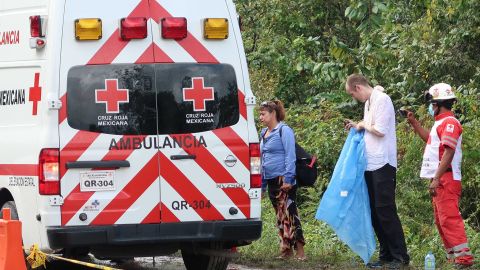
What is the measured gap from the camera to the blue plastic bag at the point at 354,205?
34.9 ft

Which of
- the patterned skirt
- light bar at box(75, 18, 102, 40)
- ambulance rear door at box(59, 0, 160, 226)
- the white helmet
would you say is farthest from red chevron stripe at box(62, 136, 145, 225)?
the white helmet

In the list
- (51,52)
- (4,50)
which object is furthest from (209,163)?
(4,50)

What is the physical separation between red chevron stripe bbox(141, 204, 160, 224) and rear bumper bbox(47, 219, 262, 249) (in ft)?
0.12

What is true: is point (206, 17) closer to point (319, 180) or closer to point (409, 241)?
point (409, 241)

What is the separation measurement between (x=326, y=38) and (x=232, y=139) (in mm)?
10291

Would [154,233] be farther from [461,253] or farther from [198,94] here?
[461,253]

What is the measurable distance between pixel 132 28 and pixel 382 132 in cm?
269

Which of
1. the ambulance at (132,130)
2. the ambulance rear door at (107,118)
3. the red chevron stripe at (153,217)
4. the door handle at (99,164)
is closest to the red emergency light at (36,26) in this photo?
the ambulance at (132,130)

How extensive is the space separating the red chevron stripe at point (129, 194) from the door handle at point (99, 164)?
0.16 meters

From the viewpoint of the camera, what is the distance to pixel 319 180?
1530 centimetres

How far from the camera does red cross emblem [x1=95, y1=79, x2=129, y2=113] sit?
9.38 metres

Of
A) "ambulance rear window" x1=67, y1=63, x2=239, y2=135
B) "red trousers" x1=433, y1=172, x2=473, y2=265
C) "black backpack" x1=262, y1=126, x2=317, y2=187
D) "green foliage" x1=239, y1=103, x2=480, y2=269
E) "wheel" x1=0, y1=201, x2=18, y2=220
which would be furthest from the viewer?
"black backpack" x1=262, y1=126, x2=317, y2=187

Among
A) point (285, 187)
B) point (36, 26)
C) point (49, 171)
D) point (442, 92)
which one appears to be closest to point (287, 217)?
point (285, 187)

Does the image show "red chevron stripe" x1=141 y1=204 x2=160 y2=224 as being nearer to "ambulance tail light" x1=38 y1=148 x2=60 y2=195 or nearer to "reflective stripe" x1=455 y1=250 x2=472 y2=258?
"ambulance tail light" x1=38 y1=148 x2=60 y2=195
